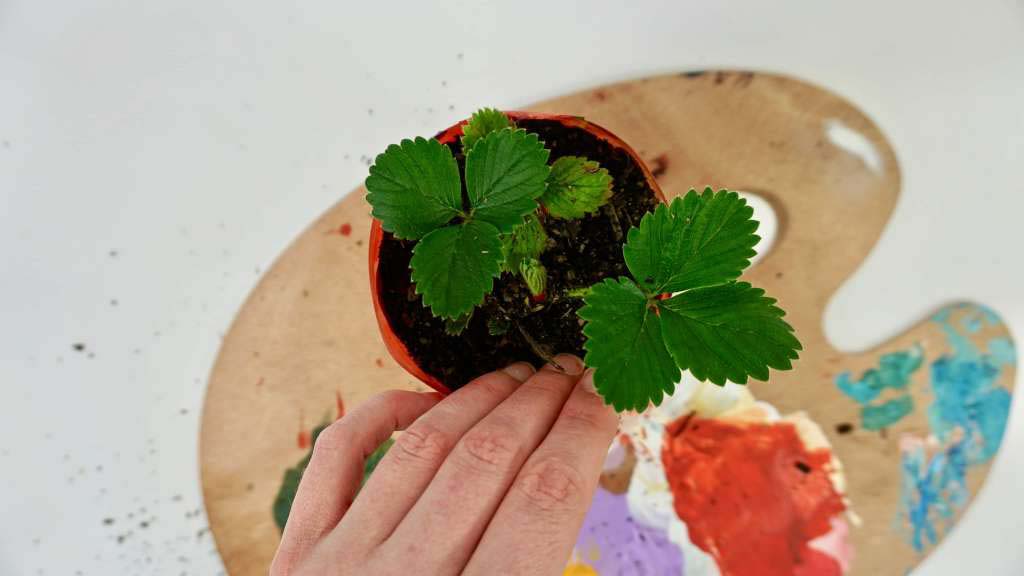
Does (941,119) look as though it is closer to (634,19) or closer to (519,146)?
(634,19)

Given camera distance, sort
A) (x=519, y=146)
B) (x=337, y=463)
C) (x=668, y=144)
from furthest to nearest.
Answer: (x=668, y=144), (x=337, y=463), (x=519, y=146)

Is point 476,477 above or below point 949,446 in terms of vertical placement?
above

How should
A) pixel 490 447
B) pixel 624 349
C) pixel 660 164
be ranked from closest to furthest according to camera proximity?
pixel 624 349 < pixel 490 447 < pixel 660 164

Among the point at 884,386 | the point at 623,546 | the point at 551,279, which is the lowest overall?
the point at 623,546

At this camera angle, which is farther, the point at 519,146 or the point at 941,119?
the point at 941,119

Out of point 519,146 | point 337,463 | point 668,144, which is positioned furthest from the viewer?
Answer: point 668,144

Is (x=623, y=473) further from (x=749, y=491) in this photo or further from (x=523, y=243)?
(x=523, y=243)

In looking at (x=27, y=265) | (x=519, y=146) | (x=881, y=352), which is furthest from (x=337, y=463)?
(x=881, y=352)

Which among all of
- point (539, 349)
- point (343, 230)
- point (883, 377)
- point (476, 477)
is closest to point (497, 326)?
point (539, 349)
